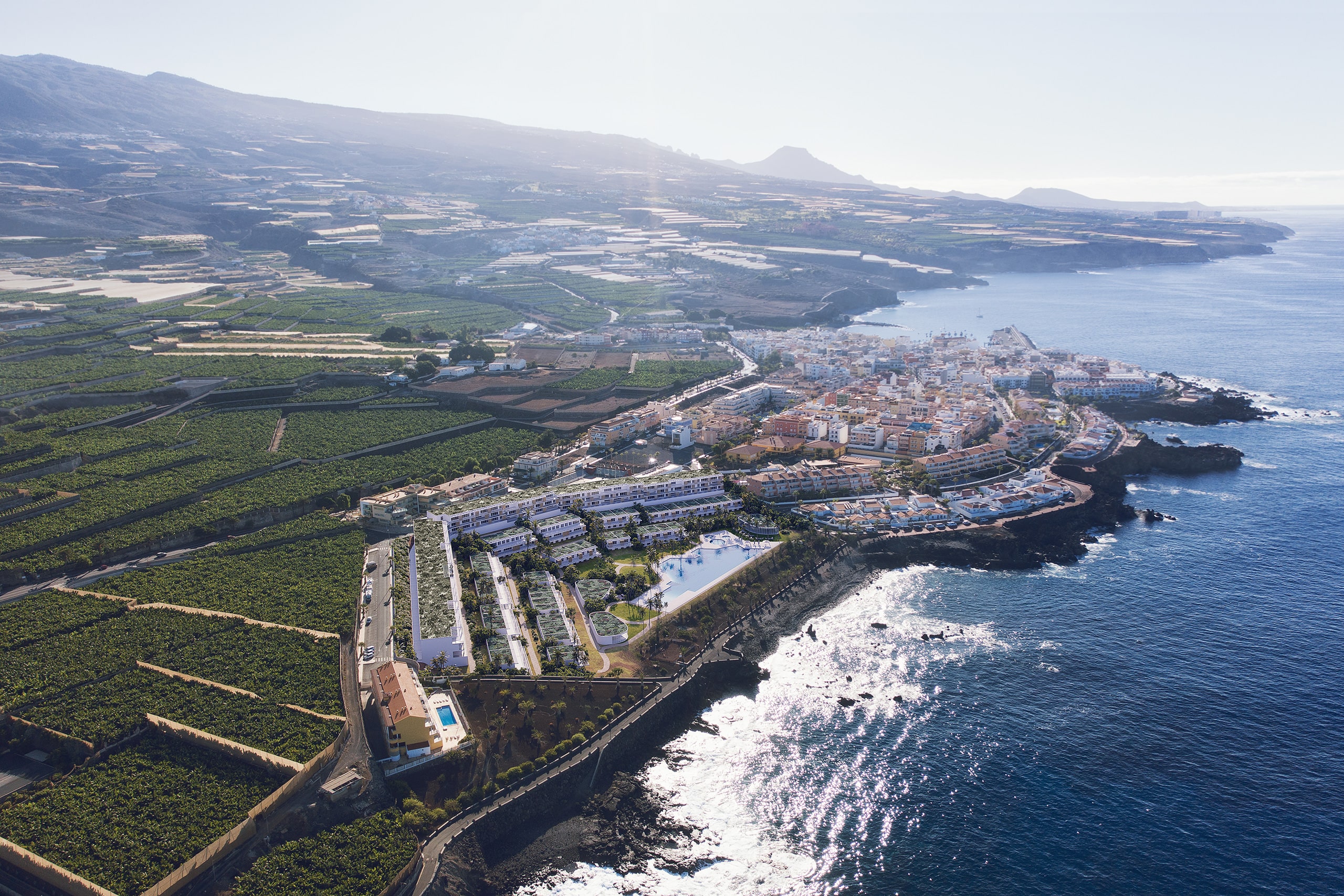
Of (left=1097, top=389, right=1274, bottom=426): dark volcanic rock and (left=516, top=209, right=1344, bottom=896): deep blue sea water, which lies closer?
(left=516, top=209, right=1344, bottom=896): deep blue sea water

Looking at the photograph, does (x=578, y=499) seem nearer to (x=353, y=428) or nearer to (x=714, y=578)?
(x=714, y=578)

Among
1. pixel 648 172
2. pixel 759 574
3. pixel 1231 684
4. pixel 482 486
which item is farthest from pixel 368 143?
pixel 1231 684

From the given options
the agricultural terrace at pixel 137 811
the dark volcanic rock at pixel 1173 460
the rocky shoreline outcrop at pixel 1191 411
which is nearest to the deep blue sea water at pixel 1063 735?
the dark volcanic rock at pixel 1173 460

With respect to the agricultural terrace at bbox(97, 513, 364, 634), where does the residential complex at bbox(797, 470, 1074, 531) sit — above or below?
above

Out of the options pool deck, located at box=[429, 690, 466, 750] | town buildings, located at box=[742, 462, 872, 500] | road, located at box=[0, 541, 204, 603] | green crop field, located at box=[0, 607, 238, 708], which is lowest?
road, located at box=[0, 541, 204, 603]

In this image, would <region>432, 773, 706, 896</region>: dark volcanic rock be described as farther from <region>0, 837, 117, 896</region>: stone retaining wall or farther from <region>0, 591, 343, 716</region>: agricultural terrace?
<region>0, 837, 117, 896</region>: stone retaining wall

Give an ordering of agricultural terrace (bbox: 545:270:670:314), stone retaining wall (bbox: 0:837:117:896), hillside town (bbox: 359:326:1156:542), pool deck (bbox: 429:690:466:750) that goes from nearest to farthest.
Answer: stone retaining wall (bbox: 0:837:117:896), pool deck (bbox: 429:690:466:750), hillside town (bbox: 359:326:1156:542), agricultural terrace (bbox: 545:270:670:314)

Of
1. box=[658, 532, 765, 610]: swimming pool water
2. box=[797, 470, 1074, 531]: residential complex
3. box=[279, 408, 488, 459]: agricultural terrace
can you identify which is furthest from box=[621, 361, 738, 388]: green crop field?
box=[658, 532, 765, 610]: swimming pool water
